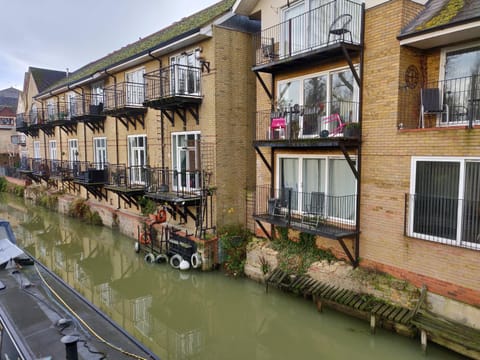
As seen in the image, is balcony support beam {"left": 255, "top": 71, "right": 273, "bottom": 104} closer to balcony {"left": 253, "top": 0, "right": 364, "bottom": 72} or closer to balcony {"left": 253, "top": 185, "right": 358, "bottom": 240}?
balcony {"left": 253, "top": 0, "right": 364, "bottom": 72}

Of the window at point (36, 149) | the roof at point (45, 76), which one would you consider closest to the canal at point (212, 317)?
the window at point (36, 149)

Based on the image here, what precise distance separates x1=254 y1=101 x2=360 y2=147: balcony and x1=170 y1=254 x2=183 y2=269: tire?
15.2 feet

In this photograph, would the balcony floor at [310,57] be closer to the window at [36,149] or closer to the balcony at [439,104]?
the balcony at [439,104]

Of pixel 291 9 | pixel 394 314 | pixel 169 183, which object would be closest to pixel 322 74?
pixel 291 9

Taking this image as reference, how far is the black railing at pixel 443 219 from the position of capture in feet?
20.4

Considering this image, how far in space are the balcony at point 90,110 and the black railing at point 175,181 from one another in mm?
5592

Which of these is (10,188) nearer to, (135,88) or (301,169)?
(135,88)

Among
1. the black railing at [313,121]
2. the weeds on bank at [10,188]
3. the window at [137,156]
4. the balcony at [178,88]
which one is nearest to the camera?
the black railing at [313,121]

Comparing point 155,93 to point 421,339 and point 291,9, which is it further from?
point 421,339

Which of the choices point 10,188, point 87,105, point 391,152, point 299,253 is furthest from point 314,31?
point 10,188

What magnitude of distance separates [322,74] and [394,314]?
577 centimetres

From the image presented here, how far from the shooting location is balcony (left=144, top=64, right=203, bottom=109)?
11.3 meters

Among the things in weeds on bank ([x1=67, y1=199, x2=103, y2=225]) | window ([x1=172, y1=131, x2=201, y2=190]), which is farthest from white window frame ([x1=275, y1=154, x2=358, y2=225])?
weeds on bank ([x1=67, y1=199, x2=103, y2=225])

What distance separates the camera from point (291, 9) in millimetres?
9672
